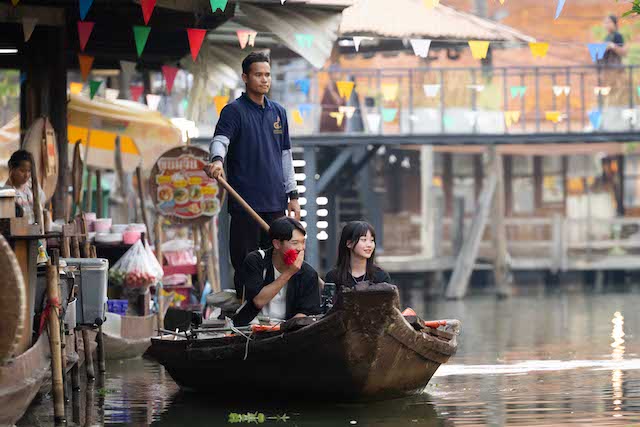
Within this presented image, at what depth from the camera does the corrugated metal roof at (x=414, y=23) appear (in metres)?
20.1

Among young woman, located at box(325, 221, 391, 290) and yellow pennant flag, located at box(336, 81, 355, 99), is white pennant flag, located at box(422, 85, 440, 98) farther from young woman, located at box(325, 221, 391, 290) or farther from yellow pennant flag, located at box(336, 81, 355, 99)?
young woman, located at box(325, 221, 391, 290)

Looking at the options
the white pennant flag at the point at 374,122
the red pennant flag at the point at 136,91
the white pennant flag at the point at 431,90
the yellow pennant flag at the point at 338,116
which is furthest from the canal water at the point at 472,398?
the red pennant flag at the point at 136,91

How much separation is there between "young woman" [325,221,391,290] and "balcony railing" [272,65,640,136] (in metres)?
14.0

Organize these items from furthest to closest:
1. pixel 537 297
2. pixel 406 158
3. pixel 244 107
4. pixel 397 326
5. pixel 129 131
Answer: pixel 406 158, pixel 537 297, pixel 129 131, pixel 244 107, pixel 397 326

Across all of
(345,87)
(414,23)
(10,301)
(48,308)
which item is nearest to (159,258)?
(414,23)

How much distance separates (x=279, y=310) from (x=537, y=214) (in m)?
13.6

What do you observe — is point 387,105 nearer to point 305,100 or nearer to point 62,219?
point 305,100

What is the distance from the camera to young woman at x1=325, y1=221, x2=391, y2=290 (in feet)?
33.5

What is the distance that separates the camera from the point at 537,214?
36.7m

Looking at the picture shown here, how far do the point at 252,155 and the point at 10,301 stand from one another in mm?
3464

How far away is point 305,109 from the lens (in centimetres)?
2484

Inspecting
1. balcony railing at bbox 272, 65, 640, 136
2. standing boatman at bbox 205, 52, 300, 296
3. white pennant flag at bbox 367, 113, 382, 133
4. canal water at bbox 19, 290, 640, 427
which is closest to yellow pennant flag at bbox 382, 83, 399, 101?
balcony railing at bbox 272, 65, 640, 136

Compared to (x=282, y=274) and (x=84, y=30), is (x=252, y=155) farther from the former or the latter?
(x=84, y=30)

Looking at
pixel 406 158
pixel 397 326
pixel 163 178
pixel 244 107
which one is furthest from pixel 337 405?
pixel 406 158
